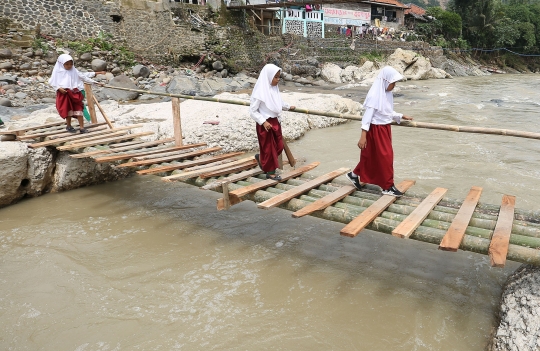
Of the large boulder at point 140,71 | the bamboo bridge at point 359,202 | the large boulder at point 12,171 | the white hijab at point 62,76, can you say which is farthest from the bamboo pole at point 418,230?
the large boulder at point 140,71

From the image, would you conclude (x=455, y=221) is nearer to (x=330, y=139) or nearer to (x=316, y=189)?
(x=316, y=189)

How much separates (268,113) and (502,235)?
2.34m

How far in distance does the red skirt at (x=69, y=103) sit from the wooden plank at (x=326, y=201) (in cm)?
439

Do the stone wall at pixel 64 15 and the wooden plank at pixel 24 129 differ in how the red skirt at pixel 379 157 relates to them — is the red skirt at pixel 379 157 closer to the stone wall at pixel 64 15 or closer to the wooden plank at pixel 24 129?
the wooden plank at pixel 24 129

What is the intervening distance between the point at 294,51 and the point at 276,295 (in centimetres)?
2217

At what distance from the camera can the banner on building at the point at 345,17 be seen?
28125mm

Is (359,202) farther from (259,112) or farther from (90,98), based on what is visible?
(90,98)

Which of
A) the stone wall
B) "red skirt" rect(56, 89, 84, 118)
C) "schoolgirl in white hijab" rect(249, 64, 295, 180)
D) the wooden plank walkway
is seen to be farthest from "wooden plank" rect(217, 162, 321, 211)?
the stone wall

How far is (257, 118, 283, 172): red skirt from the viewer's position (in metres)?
4.00

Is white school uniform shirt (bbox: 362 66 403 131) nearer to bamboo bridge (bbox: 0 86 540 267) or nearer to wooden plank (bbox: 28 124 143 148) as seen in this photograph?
bamboo bridge (bbox: 0 86 540 267)

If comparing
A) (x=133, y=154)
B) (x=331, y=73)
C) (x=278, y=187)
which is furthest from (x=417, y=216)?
(x=331, y=73)

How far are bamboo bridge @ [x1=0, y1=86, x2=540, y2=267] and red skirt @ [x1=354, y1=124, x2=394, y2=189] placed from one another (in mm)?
160

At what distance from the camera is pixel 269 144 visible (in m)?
4.02

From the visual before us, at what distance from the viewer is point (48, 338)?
8.93 feet
